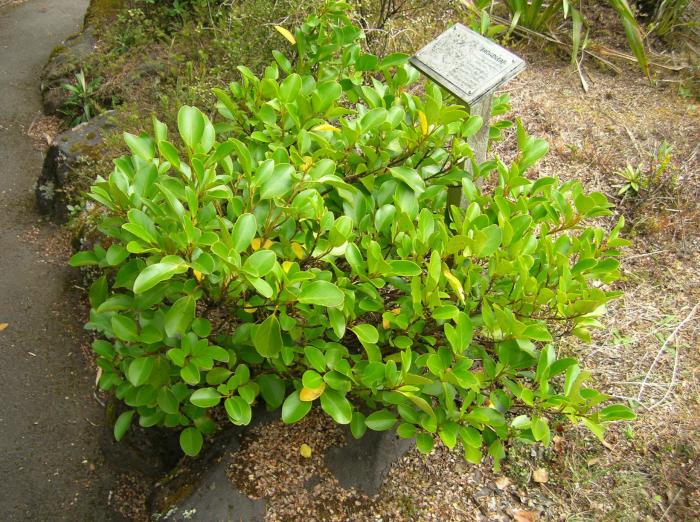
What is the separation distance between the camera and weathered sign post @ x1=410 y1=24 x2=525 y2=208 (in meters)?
2.06

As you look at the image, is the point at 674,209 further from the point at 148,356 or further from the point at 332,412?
the point at 148,356

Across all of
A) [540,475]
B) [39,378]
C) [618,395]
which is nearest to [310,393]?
[540,475]

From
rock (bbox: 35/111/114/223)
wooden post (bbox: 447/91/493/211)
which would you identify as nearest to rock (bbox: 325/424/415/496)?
wooden post (bbox: 447/91/493/211)

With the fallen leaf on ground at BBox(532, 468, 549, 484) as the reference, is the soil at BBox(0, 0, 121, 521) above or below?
below

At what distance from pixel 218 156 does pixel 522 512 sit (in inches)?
64.2

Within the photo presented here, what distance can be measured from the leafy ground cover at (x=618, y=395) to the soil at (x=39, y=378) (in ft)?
3.48

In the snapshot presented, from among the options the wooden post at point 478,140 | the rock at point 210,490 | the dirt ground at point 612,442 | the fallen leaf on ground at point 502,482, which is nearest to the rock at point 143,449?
the rock at point 210,490

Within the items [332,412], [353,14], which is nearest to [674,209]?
[353,14]

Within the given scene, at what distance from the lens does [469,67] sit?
2.10 meters

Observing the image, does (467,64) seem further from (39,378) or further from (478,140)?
(39,378)

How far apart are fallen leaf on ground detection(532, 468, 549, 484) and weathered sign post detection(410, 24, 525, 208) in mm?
1072

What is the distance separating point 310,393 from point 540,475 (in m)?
1.04

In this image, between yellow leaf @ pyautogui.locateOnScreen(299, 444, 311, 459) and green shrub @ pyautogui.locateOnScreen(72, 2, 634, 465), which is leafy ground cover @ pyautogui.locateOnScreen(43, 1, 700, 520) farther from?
green shrub @ pyautogui.locateOnScreen(72, 2, 634, 465)

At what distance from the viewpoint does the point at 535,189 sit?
204cm
